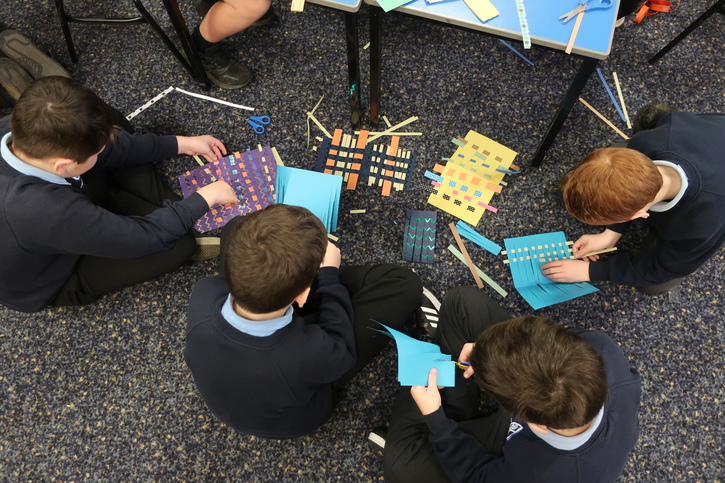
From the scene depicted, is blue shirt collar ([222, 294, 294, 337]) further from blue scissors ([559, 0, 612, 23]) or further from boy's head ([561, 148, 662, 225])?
blue scissors ([559, 0, 612, 23])

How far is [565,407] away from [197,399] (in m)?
1.17

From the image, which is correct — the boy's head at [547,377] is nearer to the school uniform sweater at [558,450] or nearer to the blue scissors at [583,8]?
the school uniform sweater at [558,450]

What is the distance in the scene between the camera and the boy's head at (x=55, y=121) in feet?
3.50

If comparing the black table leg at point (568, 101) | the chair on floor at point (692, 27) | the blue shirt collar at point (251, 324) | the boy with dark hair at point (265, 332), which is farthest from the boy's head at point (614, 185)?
the chair on floor at point (692, 27)

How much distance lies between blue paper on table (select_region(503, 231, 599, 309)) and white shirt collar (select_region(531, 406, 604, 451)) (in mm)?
591

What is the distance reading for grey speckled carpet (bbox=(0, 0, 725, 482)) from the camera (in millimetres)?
1458

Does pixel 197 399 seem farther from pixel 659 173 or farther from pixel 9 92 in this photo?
pixel 659 173

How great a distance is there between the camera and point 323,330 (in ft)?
3.72

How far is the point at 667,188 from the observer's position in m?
1.16

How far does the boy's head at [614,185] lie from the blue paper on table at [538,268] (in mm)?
430

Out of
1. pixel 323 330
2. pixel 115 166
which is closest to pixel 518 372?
pixel 323 330

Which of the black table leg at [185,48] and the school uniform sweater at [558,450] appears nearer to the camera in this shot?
the school uniform sweater at [558,450]

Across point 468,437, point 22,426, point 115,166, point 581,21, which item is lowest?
point 22,426

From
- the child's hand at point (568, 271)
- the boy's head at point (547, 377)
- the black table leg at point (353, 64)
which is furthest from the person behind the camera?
the child's hand at point (568, 271)
